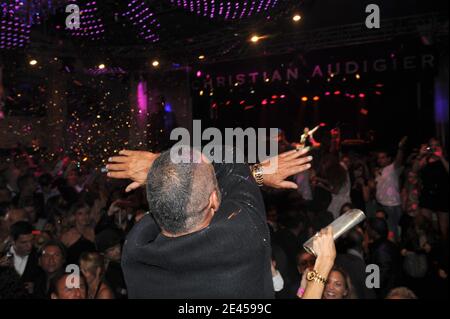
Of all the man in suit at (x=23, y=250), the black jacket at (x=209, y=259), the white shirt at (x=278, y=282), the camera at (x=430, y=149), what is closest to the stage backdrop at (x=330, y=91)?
the camera at (x=430, y=149)

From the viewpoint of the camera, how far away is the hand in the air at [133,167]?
1491 mm

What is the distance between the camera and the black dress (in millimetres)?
4977

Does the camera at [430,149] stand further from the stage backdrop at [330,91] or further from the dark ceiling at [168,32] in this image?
the dark ceiling at [168,32]

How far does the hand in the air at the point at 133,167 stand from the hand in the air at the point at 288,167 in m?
0.34

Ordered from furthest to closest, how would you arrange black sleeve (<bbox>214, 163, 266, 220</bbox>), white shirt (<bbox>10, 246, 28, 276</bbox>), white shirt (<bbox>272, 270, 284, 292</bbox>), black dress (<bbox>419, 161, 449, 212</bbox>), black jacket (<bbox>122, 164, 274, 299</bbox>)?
black dress (<bbox>419, 161, 449, 212</bbox>), white shirt (<bbox>10, 246, 28, 276</bbox>), white shirt (<bbox>272, 270, 284, 292</bbox>), black sleeve (<bbox>214, 163, 266, 220</bbox>), black jacket (<bbox>122, 164, 274, 299</bbox>)

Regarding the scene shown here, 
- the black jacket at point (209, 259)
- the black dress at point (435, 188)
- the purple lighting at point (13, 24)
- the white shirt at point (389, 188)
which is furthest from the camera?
the white shirt at point (389, 188)

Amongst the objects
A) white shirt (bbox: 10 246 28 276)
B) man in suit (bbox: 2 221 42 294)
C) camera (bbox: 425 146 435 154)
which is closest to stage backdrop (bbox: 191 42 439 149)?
camera (bbox: 425 146 435 154)

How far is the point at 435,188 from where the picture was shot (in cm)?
498

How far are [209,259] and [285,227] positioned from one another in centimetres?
299

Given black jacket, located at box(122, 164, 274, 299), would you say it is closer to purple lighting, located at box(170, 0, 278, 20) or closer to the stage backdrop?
purple lighting, located at box(170, 0, 278, 20)

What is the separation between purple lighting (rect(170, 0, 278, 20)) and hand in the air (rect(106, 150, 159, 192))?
43 centimetres

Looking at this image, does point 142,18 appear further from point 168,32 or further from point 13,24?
point 13,24

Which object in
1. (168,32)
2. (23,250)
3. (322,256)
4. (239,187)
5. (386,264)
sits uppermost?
(168,32)

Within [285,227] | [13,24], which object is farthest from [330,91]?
[13,24]
